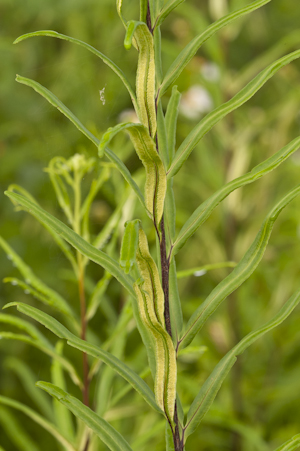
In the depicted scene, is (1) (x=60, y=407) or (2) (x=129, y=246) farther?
(1) (x=60, y=407)

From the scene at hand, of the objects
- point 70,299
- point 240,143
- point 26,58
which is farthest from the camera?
point 26,58

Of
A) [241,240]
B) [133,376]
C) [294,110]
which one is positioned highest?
[294,110]

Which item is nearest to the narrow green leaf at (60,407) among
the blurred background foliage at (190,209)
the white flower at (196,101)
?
the blurred background foliage at (190,209)

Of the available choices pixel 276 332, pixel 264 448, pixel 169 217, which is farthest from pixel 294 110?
pixel 169 217

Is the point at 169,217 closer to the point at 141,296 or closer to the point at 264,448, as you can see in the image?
the point at 141,296

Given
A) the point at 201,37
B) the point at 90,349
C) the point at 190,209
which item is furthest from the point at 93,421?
the point at 190,209

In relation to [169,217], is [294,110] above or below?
above

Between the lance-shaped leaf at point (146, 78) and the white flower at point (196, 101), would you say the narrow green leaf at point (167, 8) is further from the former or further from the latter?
the white flower at point (196, 101)

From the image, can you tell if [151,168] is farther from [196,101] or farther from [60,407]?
[196,101]
